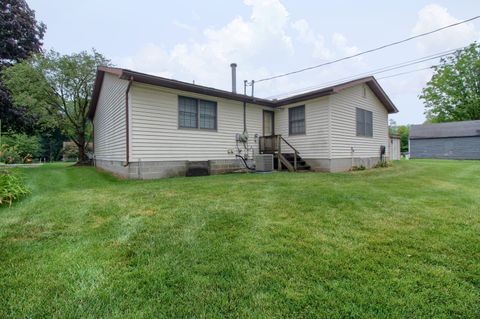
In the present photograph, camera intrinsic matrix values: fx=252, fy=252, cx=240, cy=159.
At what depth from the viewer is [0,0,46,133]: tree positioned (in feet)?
52.2

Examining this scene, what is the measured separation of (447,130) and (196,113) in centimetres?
2828

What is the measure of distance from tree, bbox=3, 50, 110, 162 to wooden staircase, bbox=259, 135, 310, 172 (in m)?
11.3

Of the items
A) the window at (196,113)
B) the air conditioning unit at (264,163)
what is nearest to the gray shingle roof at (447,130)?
the air conditioning unit at (264,163)

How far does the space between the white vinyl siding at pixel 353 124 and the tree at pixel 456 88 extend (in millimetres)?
22066

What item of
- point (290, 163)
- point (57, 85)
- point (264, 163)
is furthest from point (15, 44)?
point (290, 163)

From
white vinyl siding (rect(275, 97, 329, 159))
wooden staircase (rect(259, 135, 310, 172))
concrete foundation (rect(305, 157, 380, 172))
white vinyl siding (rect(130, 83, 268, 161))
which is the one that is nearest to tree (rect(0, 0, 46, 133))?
white vinyl siding (rect(130, 83, 268, 161))

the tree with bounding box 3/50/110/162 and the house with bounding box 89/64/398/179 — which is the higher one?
the tree with bounding box 3/50/110/162

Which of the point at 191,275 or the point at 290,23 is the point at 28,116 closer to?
the point at 290,23

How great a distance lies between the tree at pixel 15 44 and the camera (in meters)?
15.9

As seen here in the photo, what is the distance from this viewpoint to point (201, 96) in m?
9.31

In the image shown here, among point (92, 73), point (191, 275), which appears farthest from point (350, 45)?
point (191, 275)

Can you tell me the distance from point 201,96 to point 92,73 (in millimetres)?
9438

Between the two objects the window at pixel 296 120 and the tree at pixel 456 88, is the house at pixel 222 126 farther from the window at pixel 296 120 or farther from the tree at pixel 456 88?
the tree at pixel 456 88

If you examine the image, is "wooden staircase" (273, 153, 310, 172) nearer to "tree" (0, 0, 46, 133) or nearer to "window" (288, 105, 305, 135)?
"window" (288, 105, 305, 135)
